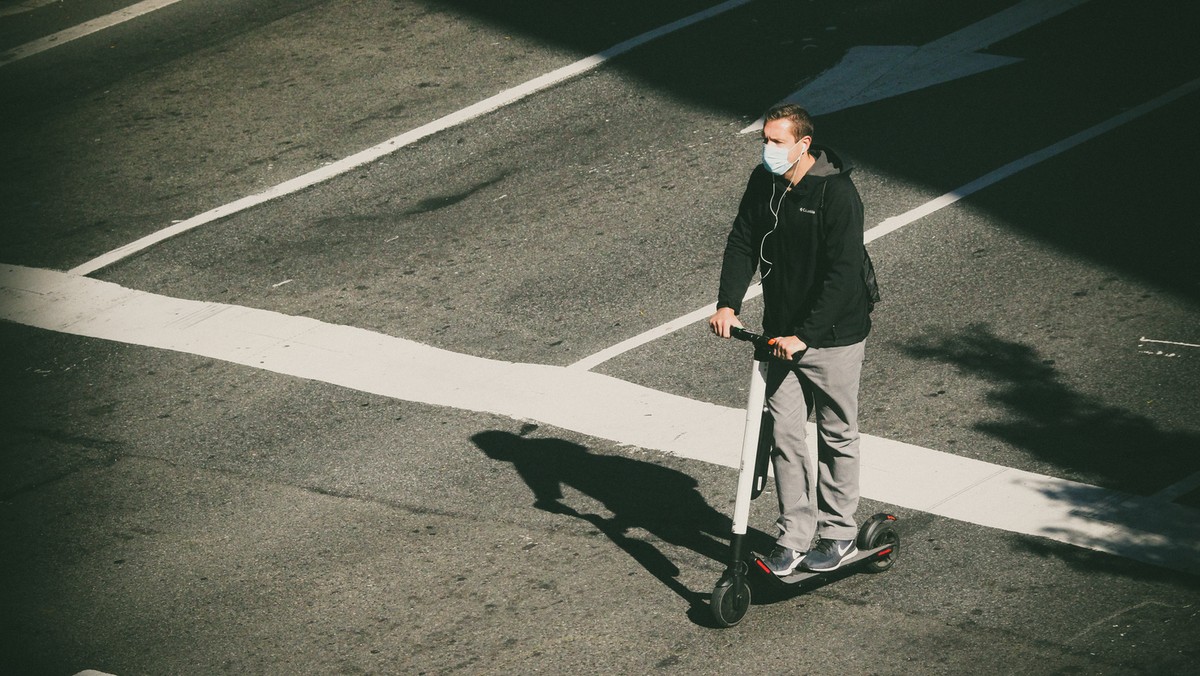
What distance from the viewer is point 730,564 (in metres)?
5.81

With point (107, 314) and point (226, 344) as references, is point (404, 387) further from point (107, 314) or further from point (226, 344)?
point (107, 314)

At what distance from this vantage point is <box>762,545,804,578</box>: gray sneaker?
598cm

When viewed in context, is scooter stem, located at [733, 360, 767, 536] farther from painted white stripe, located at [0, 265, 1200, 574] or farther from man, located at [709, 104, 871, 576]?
painted white stripe, located at [0, 265, 1200, 574]

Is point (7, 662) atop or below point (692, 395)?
below

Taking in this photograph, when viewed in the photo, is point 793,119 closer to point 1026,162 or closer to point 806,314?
point 806,314

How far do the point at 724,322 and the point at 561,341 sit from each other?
2733 millimetres

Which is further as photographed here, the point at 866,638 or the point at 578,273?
the point at 578,273

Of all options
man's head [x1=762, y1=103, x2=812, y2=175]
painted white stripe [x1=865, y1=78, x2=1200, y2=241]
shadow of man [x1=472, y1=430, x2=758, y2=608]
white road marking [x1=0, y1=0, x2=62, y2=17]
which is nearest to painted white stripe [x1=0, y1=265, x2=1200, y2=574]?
shadow of man [x1=472, y1=430, x2=758, y2=608]

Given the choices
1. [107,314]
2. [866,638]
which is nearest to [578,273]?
[107,314]

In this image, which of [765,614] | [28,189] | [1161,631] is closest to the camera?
[1161,631]

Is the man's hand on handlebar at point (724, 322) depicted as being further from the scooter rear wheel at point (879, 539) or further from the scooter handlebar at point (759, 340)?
the scooter rear wheel at point (879, 539)

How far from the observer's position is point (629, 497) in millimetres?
6895

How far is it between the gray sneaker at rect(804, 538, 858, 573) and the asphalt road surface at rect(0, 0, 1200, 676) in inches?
6.1

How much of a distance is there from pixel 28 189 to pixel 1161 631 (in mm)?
9455
